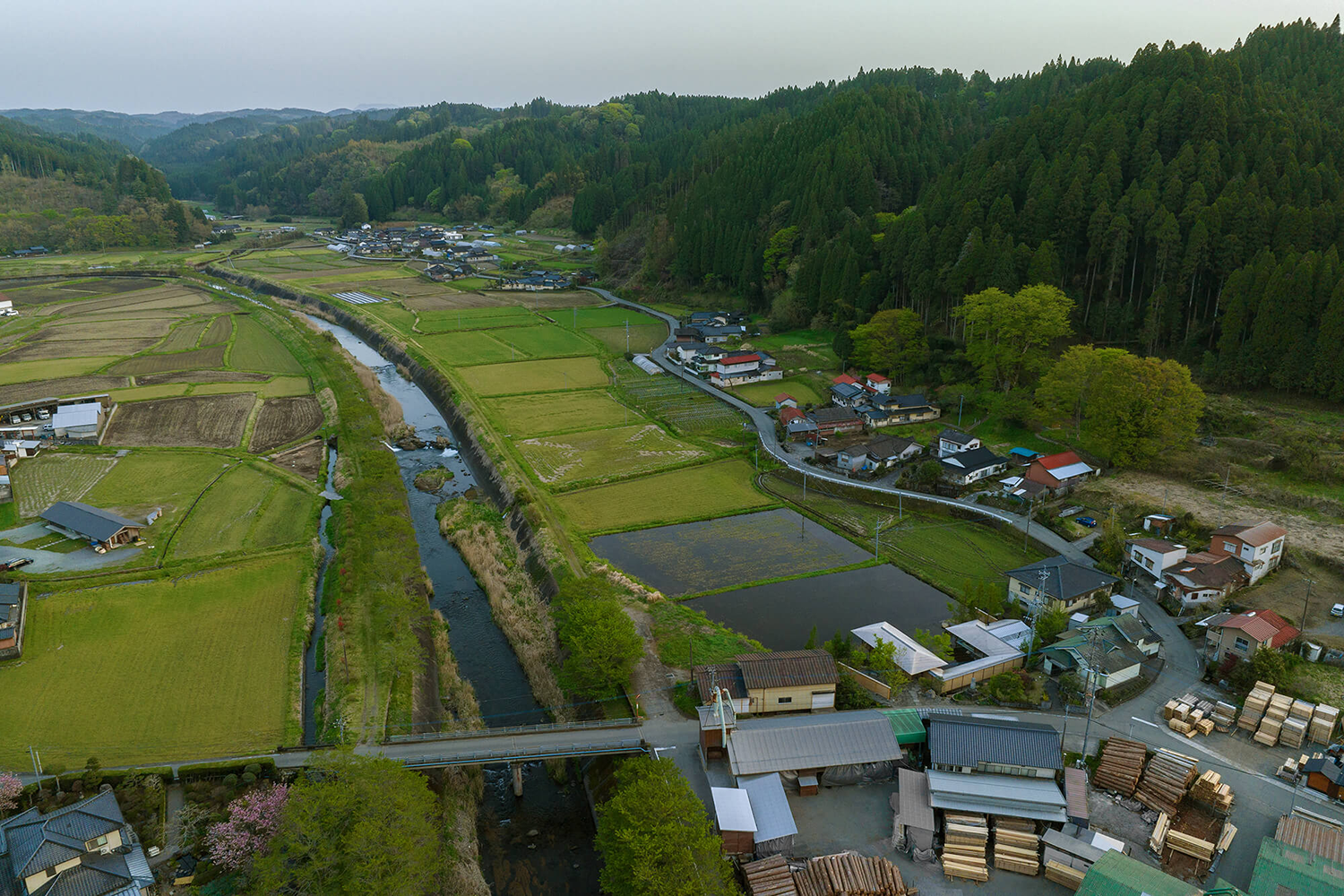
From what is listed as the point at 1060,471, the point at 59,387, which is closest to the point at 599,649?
the point at 1060,471

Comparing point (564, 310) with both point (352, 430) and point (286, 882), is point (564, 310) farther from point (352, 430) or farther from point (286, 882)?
point (286, 882)

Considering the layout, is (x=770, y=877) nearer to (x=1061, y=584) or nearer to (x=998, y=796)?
(x=998, y=796)

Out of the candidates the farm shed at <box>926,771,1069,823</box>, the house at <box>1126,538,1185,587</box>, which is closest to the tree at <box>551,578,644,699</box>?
the farm shed at <box>926,771,1069,823</box>

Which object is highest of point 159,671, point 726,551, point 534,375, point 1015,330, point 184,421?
point 1015,330

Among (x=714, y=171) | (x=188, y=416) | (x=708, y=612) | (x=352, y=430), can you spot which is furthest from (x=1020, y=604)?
(x=714, y=171)

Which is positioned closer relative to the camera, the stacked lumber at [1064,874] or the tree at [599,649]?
the stacked lumber at [1064,874]

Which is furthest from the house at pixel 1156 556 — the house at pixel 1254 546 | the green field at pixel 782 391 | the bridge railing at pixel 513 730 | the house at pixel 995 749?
the green field at pixel 782 391

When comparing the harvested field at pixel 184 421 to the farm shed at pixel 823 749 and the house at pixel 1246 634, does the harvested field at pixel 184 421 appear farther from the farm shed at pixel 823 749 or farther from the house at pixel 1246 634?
the house at pixel 1246 634
